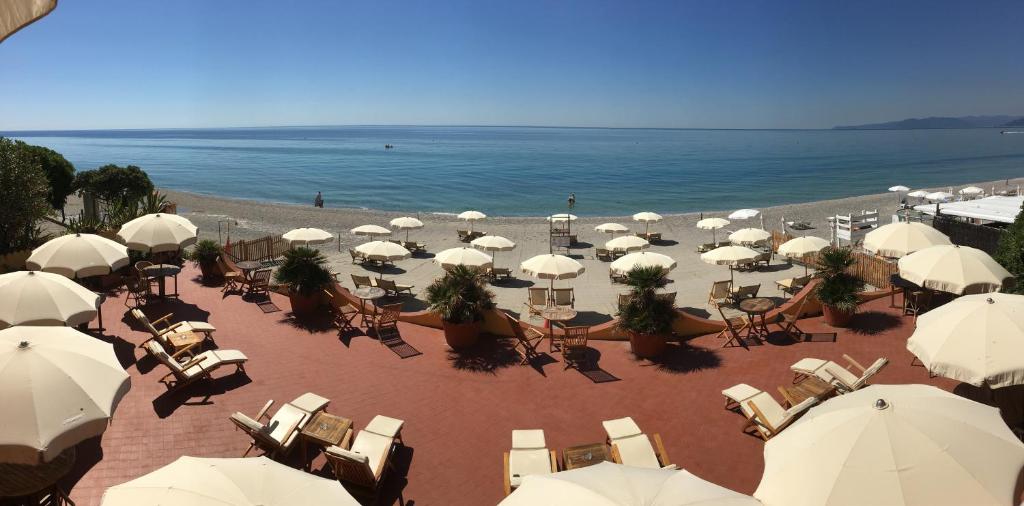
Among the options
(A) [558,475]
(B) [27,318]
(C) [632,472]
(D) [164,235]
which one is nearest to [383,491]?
(A) [558,475]

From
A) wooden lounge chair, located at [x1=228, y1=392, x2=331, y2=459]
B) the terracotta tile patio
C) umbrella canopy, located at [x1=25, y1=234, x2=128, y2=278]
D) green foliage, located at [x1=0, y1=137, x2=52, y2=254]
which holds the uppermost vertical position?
green foliage, located at [x1=0, y1=137, x2=52, y2=254]

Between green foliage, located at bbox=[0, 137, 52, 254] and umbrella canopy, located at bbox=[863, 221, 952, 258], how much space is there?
69.6ft

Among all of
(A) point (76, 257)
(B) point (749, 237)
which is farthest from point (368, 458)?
(B) point (749, 237)

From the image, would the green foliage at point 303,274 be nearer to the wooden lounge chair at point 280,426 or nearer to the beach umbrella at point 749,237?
the wooden lounge chair at point 280,426

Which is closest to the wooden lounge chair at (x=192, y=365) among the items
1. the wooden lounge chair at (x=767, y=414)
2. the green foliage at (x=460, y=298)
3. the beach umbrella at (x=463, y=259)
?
→ the green foliage at (x=460, y=298)

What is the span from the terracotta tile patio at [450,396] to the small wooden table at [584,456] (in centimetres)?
73

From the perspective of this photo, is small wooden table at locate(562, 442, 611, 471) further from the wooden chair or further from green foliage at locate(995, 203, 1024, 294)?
green foliage at locate(995, 203, 1024, 294)

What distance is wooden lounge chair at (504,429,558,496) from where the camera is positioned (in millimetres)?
6066

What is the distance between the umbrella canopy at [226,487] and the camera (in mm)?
3834

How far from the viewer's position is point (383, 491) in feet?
20.7

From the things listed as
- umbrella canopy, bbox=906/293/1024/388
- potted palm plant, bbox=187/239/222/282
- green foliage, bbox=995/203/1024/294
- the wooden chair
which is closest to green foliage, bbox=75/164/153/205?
potted palm plant, bbox=187/239/222/282

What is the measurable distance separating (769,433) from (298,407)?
20.0 ft

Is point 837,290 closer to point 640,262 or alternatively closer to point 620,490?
point 640,262

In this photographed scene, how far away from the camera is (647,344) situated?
10172mm
